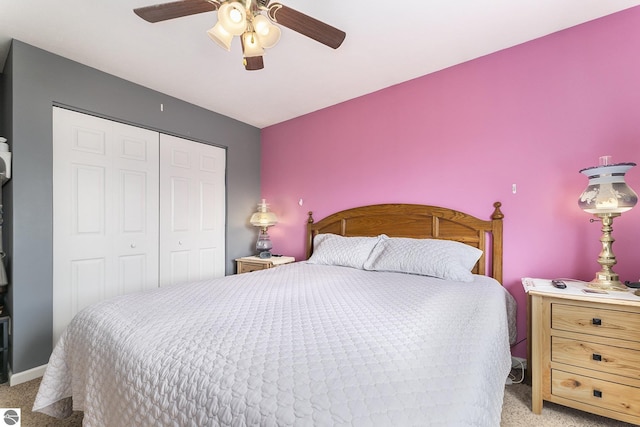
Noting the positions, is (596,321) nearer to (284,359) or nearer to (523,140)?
(523,140)

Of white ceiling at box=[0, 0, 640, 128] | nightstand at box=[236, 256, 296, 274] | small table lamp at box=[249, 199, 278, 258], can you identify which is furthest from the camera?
small table lamp at box=[249, 199, 278, 258]

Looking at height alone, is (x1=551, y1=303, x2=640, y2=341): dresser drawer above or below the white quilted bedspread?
below

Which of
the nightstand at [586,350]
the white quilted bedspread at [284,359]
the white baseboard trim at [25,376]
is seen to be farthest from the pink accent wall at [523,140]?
the white baseboard trim at [25,376]

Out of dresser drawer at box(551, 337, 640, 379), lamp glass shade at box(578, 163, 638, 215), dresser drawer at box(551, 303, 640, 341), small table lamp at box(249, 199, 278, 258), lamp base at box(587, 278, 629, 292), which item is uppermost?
lamp glass shade at box(578, 163, 638, 215)

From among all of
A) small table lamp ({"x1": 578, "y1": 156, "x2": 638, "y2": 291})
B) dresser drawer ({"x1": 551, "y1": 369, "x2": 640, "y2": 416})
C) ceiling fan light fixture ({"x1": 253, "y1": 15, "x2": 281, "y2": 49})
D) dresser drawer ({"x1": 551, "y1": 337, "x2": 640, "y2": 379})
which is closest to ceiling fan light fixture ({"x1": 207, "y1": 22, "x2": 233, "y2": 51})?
ceiling fan light fixture ({"x1": 253, "y1": 15, "x2": 281, "y2": 49})

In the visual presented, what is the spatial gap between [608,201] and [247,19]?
7.00 feet

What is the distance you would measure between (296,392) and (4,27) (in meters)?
2.81

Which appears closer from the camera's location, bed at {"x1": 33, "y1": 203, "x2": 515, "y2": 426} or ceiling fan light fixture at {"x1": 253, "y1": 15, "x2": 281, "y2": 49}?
bed at {"x1": 33, "y1": 203, "x2": 515, "y2": 426}

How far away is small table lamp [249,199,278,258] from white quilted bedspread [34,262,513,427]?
5.65 ft

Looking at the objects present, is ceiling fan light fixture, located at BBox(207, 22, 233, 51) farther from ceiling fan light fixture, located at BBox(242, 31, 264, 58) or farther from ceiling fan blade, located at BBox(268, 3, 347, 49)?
ceiling fan blade, located at BBox(268, 3, 347, 49)

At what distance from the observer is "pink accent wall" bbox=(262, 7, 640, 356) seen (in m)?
1.82

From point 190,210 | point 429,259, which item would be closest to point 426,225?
point 429,259

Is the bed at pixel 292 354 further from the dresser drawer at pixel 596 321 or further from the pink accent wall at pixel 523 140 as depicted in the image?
the pink accent wall at pixel 523 140

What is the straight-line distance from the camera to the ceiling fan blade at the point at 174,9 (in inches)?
51.1
